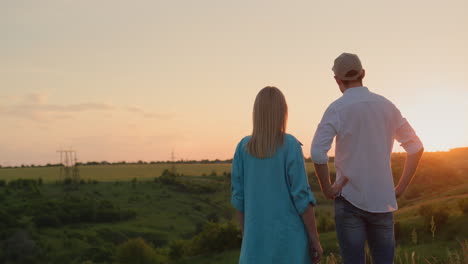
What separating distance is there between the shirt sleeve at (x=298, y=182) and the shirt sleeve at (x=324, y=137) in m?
0.21

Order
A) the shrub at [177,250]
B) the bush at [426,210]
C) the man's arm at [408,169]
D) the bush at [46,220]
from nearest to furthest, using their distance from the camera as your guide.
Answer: the man's arm at [408,169]
the bush at [426,210]
the shrub at [177,250]
the bush at [46,220]

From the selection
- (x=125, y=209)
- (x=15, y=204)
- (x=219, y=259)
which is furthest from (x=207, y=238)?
(x=15, y=204)

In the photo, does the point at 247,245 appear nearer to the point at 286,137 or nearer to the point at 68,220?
the point at 286,137

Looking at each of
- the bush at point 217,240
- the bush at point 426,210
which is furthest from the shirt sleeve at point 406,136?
the bush at point 217,240

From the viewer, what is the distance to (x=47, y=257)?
118062 mm

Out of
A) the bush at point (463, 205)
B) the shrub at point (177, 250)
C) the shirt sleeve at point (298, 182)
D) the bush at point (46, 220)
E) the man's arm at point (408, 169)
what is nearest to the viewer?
the shirt sleeve at point (298, 182)

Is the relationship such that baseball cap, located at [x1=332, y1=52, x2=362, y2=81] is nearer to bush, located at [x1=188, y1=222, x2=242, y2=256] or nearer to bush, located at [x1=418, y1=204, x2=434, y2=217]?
bush, located at [x1=418, y1=204, x2=434, y2=217]

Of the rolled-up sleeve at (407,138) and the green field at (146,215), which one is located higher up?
the rolled-up sleeve at (407,138)

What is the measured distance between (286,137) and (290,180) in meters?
0.41

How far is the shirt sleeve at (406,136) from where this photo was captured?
16.5 feet

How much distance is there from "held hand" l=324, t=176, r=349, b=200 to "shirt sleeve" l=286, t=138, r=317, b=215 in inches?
7.8

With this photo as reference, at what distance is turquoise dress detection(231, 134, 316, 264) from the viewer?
499 centimetres

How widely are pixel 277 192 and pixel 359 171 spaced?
80 cm

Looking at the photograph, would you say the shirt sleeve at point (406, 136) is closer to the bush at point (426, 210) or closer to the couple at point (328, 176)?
the couple at point (328, 176)
